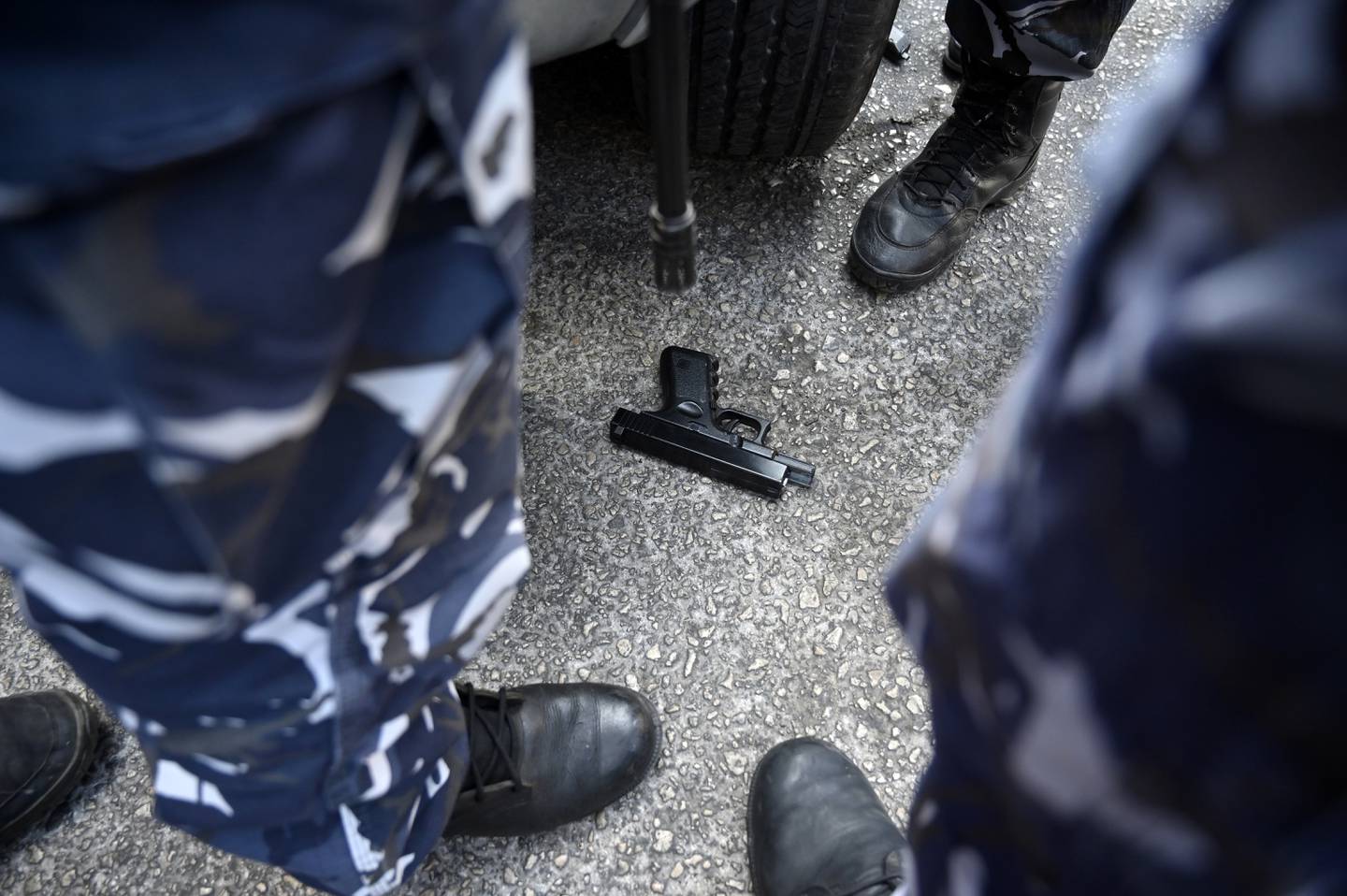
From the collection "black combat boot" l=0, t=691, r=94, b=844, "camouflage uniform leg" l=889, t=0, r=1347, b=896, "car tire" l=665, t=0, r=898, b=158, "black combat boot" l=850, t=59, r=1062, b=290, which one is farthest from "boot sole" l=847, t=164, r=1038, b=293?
"black combat boot" l=0, t=691, r=94, b=844

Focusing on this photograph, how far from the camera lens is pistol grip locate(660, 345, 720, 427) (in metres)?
1.03

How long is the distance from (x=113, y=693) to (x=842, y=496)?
29.5 inches

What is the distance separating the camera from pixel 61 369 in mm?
292

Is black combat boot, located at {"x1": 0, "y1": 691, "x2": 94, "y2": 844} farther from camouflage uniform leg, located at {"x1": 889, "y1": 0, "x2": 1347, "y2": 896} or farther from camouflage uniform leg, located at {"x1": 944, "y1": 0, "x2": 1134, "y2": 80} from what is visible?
camouflage uniform leg, located at {"x1": 944, "y1": 0, "x2": 1134, "y2": 80}

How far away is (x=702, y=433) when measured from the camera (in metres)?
1.01

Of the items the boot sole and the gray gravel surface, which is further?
the boot sole

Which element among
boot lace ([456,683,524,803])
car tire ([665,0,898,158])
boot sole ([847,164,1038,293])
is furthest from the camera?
boot sole ([847,164,1038,293])

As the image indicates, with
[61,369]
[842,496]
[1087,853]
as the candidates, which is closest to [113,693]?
[61,369]

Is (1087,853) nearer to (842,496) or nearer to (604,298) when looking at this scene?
(842,496)

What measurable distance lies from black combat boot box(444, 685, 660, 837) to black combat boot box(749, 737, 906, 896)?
12 cm

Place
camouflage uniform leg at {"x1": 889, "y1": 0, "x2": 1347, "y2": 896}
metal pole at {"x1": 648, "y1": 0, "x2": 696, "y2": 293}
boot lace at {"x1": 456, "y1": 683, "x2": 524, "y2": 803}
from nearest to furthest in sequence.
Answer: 1. camouflage uniform leg at {"x1": 889, "y1": 0, "x2": 1347, "y2": 896}
2. metal pole at {"x1": 648, "y1": 0, "x2": 696, "y2": 293}
3. boot lace at {"x1": 456, "y1": 683, "x2": 524, "y2": 803}

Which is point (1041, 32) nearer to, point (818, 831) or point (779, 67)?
point (779, 67)

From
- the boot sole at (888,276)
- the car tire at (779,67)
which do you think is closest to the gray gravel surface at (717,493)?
the boot sole at (888,276)

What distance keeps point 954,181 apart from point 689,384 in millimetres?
478
